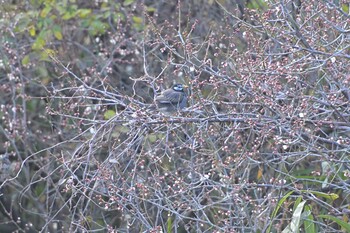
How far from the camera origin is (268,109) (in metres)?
5.14

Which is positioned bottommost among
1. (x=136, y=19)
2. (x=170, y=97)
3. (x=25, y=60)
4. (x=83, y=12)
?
(x=25, y=60)

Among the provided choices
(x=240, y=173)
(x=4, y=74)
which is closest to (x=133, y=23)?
(x=4, y=74)

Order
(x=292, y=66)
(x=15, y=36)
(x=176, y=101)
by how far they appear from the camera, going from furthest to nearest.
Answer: (x=15, y=36), (x=176, y=101), (x=292, y=66)

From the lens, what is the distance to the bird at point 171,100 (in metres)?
5.82

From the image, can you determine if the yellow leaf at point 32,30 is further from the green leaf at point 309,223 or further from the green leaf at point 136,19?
the green leaf at point 309,223

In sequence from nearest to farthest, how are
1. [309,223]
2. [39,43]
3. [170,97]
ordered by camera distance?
[309,223]
[170,97]
[39,43]

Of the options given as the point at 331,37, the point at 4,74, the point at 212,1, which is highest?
the point at 331,37

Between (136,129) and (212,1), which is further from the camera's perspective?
(212,1)

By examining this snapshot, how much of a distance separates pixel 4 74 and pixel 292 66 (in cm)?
459

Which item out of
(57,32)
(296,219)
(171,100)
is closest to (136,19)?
(57,32)

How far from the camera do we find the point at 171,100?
5.94 m

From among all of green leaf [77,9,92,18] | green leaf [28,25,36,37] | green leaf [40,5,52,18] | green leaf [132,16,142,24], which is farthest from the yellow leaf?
green leaf [132,16,142,24]

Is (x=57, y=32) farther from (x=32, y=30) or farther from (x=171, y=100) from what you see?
(x=171, y=100)

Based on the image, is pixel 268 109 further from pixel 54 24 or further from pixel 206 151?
pixel 54 24
